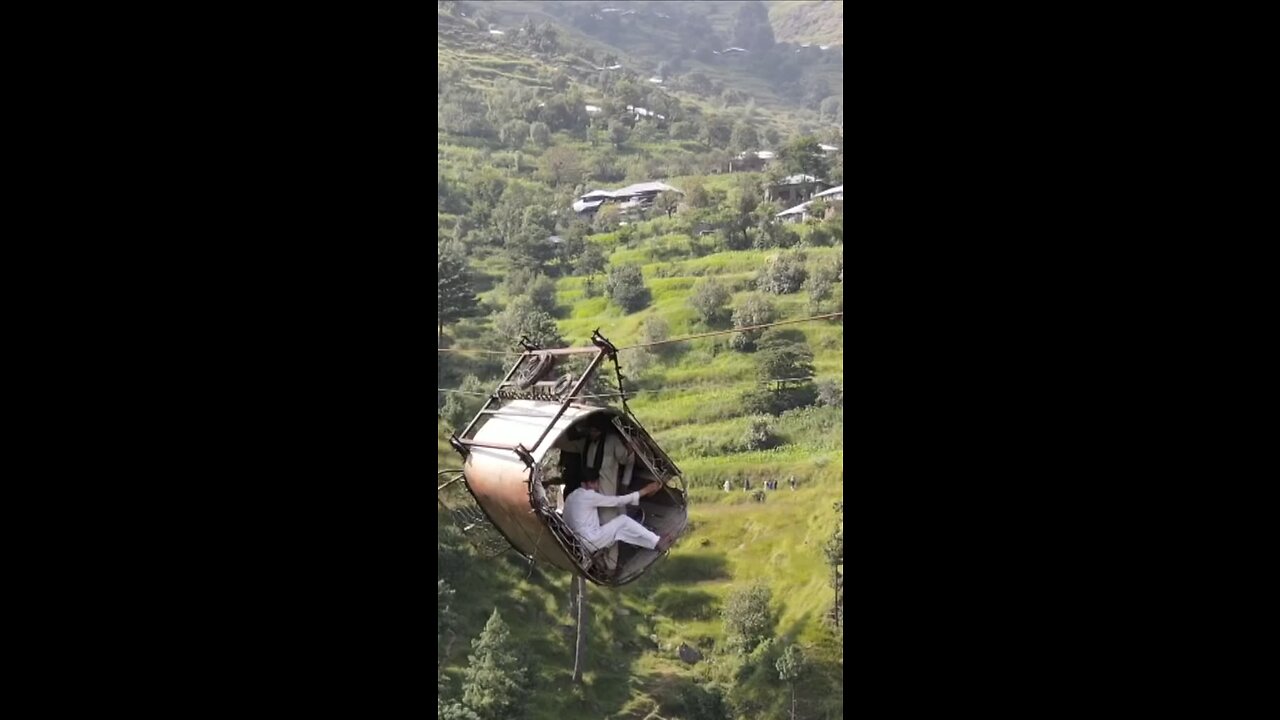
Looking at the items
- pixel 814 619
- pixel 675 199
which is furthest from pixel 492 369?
pixel 814 619

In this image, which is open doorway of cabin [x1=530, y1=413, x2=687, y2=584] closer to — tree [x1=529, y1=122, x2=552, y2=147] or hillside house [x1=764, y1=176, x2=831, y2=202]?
hillside house [x1=764, y1=176, x2=831, y2=202]

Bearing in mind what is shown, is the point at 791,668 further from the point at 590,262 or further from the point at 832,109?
the point at 832,109

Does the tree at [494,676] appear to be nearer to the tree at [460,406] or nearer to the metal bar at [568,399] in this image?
the tree at [460,406]

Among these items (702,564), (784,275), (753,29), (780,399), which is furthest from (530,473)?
(753,29)

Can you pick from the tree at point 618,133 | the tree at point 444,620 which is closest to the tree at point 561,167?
the tree at point 618,133

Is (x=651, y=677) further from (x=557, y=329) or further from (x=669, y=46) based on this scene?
(x=669, y=46)

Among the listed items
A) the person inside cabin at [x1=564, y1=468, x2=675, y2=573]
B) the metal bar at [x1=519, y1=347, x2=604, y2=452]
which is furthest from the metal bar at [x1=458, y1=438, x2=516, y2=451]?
the person inside cabin at [x1=564, y1=468, x2=675, y2=573]
